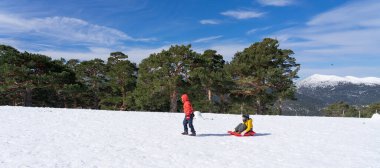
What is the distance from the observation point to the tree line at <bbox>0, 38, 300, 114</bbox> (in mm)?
37844

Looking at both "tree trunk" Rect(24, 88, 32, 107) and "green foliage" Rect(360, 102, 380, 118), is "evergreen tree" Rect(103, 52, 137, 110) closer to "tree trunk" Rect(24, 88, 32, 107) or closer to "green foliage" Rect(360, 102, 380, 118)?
"tree trunk" Rect(24, 88, 32, 107)

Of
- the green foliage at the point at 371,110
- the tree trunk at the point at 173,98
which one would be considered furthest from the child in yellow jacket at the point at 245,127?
the green foliage at the point at 371,110

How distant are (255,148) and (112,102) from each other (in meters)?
36.6

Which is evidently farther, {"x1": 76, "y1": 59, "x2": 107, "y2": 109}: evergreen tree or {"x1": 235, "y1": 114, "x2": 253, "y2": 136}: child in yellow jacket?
{"x1": 76, "y1": 59, "x2": 107, "y2": 109}: evergreen tree

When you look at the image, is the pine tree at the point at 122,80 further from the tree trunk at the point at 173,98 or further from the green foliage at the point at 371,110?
the green foliage at the point at 371,110

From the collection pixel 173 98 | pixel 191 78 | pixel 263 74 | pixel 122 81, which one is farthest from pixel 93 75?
pixel 263 74

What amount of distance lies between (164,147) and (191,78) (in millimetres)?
28469

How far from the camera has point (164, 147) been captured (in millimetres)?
11242

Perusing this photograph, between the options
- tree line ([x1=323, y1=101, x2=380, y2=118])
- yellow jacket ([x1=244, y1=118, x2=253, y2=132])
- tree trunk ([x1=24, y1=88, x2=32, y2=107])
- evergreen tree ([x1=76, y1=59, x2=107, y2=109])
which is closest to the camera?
yellow jacket ([x1=244, y1=118, x2=253, y2=132])

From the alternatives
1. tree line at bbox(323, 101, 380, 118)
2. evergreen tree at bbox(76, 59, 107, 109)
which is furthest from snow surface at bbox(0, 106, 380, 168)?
tree line at bbox(323, 101, 380, 118)

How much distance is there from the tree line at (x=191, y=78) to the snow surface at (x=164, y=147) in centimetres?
2234

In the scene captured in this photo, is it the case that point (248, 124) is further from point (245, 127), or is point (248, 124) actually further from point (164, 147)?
point (164, 147)

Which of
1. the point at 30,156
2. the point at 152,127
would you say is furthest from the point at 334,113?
the point at 30,156

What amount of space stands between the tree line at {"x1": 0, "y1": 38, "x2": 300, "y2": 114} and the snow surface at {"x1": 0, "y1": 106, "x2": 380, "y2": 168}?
2234cm
